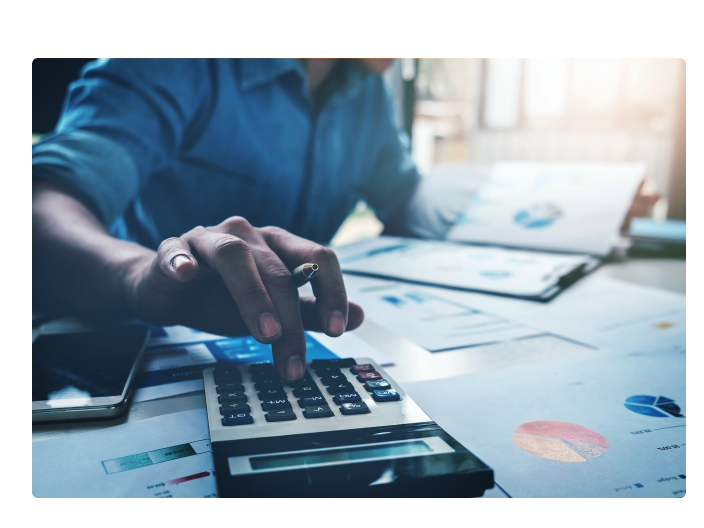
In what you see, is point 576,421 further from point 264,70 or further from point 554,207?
point 554,207

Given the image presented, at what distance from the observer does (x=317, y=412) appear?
0.90 feet

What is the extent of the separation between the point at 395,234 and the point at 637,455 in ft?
2.07

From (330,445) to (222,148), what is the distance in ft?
1.70

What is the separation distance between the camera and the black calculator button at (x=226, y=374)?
Answer: 1.05 feet

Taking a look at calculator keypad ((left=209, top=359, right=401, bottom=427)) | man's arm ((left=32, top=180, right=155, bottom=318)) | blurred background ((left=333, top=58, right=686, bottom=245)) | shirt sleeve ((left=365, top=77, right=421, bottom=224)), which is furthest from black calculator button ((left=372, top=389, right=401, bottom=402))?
blurred background ((left=333, top=58, right=686, bottom=245))

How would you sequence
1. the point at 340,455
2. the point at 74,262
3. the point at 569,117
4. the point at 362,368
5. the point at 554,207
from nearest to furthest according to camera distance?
the point at 340,455 → the point at 362,368 → the point at 74,262 → the point at 554,207 → the point at 569,117

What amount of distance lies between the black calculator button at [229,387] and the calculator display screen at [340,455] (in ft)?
0.24

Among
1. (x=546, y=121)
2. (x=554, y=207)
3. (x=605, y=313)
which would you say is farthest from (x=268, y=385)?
(x=546, y=121)

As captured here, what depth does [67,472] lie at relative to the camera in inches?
9.7

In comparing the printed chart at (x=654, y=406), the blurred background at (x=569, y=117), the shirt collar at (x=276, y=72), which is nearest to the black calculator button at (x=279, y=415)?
the printed chart at (x=654, y=406)

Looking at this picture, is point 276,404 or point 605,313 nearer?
point 276,404

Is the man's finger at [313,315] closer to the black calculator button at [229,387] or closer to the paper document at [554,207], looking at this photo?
the black calculator button at [229,387]

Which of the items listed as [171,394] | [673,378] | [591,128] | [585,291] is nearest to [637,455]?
[673,378]

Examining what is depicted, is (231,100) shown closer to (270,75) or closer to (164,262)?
(270,75)
